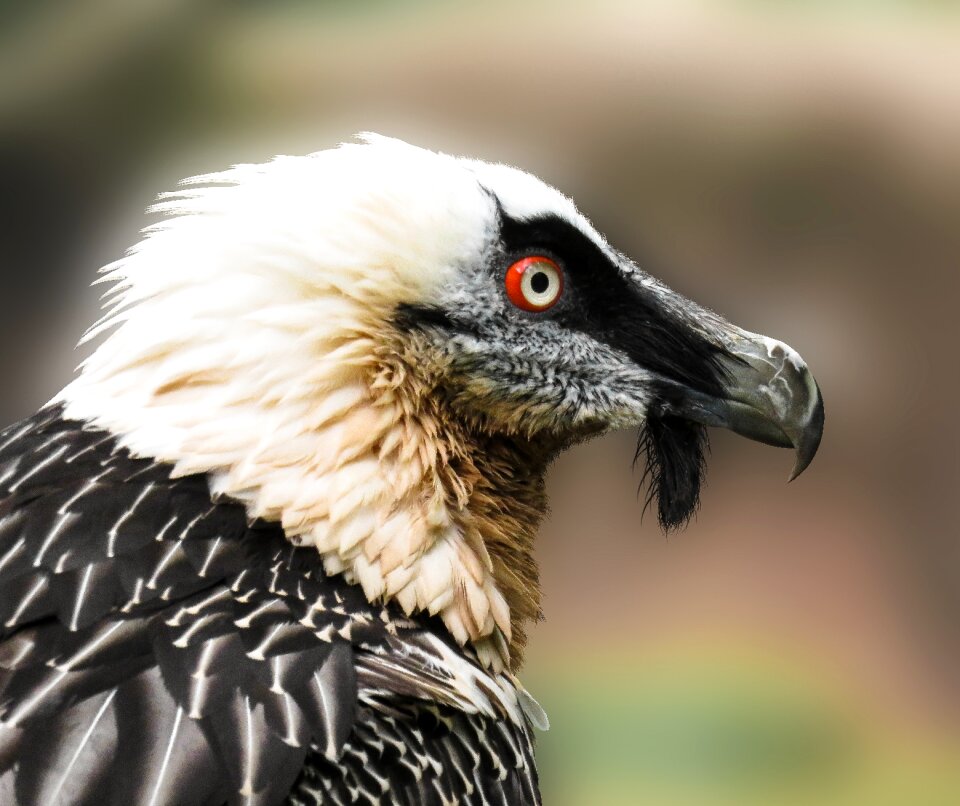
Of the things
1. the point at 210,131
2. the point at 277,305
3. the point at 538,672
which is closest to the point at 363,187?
the point at 277,305

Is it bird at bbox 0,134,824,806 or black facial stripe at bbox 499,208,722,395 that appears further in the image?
black facial stripe at bbox 499,208,722,395

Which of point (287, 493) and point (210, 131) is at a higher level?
point (210, 131)

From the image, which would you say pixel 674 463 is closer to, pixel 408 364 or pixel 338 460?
pixel 408 364

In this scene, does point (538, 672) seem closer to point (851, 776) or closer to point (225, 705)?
point (851, 776)

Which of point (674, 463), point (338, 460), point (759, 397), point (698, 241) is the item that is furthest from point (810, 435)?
point (698, 241)

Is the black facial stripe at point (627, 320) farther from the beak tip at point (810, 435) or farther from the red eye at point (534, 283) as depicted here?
the beak tip at point (810, 435)

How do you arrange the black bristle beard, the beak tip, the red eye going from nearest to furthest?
the red eye, the beak tip, the black bristle beard

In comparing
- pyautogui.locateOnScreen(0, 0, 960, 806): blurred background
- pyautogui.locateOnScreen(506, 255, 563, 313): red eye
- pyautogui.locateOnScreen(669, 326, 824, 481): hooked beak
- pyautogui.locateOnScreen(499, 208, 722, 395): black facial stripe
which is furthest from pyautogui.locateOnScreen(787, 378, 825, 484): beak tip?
pyautogui.locateOnScreen(0, 0, 960, 806): blurred background

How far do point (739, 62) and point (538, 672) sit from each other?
433 cm

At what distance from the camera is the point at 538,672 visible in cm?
923

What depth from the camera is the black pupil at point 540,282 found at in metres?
3.01

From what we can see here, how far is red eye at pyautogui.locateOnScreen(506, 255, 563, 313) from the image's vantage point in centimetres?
298

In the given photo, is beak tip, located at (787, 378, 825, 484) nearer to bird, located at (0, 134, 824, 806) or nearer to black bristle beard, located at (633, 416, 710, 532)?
bird, located at (0, 134, 824, 806)

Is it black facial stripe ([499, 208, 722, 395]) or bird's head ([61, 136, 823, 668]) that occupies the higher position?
black facial stripe ([499, 208, 722, 395])
